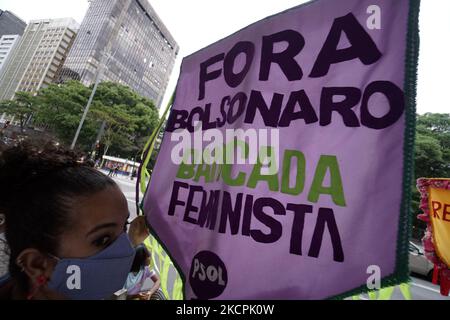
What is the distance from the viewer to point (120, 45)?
2584 inches

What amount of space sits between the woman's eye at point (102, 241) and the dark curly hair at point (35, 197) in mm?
134

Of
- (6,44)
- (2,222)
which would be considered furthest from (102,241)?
(6,44)

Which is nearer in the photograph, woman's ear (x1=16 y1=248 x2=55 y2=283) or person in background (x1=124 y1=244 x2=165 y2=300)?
woman's ear (x1=16 y1=248 x2=55 y2=283)

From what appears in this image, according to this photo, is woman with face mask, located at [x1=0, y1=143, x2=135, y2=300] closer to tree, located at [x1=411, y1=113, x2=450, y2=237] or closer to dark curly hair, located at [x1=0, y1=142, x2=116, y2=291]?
dark curly hair, located at [x1=0, y1=142, x2=116, y2=291]

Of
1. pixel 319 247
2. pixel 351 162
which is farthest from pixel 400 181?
pixel 319 247

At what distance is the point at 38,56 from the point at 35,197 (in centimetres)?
10514

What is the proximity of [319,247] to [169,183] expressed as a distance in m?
0.73

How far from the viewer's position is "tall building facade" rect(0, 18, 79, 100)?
264 ft

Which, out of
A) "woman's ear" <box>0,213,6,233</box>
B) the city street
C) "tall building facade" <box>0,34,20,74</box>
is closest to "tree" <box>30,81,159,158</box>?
the city street

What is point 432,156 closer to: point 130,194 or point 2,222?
point 130,194

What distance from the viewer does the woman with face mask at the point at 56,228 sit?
1068 millimetres

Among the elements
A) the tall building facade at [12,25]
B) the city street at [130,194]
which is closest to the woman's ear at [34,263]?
the city street at [130,194]
